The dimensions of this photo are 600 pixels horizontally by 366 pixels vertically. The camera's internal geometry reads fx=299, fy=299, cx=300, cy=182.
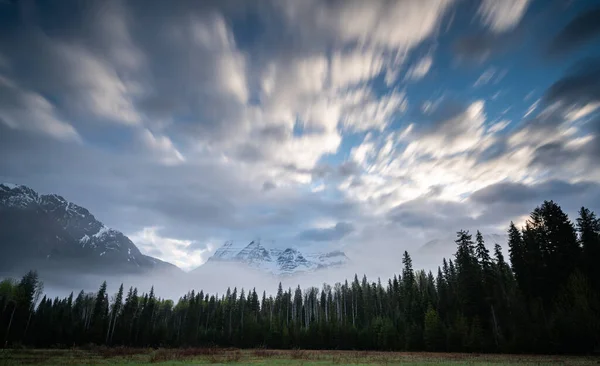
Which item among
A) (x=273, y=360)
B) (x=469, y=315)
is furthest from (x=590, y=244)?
(x=273, y=360)

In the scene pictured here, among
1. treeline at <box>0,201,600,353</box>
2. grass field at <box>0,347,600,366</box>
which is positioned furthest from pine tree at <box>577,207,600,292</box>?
grass field at <box>0,347,600,366</box>

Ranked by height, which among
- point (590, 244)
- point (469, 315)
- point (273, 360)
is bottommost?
point (273, 360)

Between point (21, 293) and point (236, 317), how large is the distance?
2591 inches

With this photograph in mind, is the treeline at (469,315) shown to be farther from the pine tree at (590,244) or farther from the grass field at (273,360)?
the grass field at (273,360)

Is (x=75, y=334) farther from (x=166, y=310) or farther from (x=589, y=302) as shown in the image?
(x=589, y=302)

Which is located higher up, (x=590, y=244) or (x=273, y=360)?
(x=590, y=244)

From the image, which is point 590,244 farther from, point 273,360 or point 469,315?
point 273,360

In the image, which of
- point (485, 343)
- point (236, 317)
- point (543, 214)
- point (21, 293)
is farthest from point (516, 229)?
point (21, 293)

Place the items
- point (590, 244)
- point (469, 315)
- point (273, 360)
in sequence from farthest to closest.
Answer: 1. point (469, 315)
2. point (590, 244)
3. point (273, 360)

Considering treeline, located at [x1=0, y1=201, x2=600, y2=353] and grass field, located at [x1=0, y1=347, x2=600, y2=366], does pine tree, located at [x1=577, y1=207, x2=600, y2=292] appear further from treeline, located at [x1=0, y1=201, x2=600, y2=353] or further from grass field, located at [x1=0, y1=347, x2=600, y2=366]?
grass field, located at [x1=0, y1=347, x2=600, y2=366]

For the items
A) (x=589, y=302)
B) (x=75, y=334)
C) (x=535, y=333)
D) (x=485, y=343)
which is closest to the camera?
(x=589, y=302)

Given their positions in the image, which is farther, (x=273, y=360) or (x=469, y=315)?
(x=469, y=315)

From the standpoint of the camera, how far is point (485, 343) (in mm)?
45969

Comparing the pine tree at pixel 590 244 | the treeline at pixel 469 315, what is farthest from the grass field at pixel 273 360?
A: the pine tree at pixel 590 244
